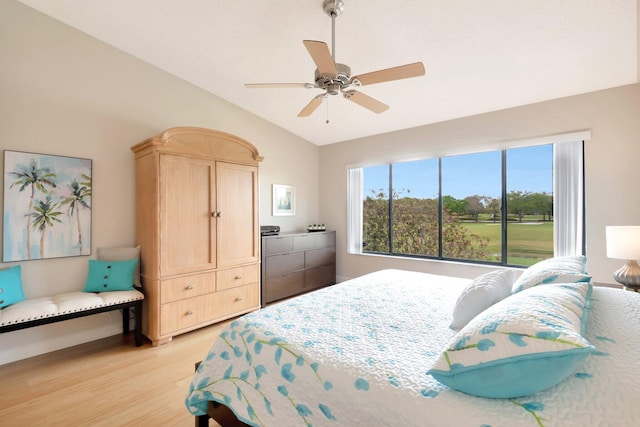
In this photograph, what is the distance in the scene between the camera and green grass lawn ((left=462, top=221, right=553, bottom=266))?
142 inches

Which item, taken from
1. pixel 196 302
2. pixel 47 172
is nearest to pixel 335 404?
pixel 196 302

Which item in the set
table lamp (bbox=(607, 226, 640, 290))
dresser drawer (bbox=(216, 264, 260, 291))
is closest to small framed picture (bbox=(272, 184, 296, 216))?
dresser drawer (bbox=(216, 264, 260, 291))

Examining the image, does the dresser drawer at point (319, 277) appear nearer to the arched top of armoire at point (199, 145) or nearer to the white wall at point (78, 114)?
the arched top of armoire at point (199, 145)

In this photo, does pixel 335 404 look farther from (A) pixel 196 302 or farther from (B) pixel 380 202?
(B) pixel 380 202

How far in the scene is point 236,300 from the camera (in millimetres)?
3393

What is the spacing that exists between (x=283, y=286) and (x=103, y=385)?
2218 mm

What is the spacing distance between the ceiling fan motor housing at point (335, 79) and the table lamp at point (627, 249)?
8.04 feet

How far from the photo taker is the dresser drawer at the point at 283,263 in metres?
Answer: 3.87

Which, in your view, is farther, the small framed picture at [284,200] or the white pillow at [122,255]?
the small framed picture at [284,200]

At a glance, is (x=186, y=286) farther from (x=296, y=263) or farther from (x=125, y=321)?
(x=296, y=263)

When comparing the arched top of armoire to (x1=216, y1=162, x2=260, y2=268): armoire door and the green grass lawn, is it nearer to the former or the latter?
(x1=216, y1=162, x2=260, y2=268): armoire door

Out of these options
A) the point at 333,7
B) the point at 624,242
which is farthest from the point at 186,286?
the point at 624,242

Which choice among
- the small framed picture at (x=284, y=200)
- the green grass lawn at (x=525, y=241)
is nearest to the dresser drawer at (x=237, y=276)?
the small framed picture at (x=284, y=200)

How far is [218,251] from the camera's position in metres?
3.20
